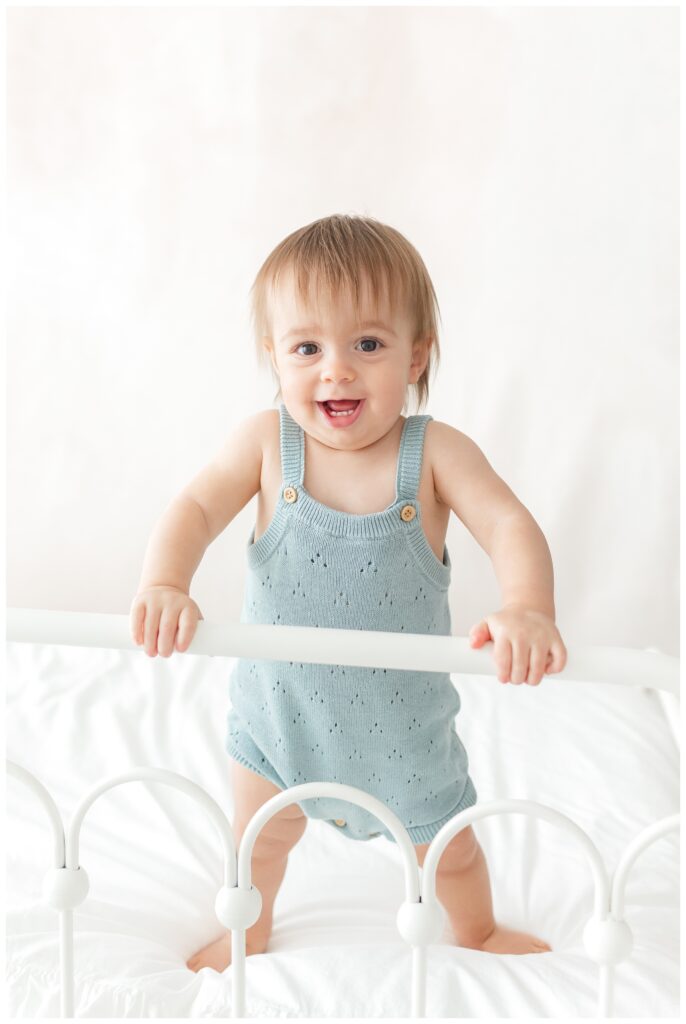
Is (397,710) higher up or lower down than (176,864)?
higher up

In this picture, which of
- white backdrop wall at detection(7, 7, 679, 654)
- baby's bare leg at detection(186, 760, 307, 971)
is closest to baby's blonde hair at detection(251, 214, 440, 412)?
baby's bare leg at detection(186, 760, 307, 971)

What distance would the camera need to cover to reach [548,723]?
73.0 inches

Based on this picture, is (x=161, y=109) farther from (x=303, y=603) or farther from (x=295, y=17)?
(x=303, y=603)

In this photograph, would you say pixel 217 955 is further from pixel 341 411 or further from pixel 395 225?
pixel 395 225

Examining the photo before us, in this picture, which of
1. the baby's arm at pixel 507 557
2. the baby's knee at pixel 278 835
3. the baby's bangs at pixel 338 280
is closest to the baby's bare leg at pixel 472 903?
the baby's knee at pixel 278 835

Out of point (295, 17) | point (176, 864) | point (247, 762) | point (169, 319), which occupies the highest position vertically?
point (295, 17)

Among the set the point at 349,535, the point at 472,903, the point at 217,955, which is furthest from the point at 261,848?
the point at 349,535

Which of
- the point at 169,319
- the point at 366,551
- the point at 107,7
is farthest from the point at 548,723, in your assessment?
the point at 107,7

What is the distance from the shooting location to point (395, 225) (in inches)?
84.9

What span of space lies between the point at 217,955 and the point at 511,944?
348 millimetres

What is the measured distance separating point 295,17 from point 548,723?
55.2 inches

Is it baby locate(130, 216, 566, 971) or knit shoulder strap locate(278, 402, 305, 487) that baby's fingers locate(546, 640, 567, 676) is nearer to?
baby locate(130, 216, 566, 971)

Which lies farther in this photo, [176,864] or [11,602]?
[11,602]

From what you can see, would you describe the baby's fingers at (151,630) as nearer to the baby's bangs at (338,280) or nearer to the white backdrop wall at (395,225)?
the baby's bangs at (338,280)
